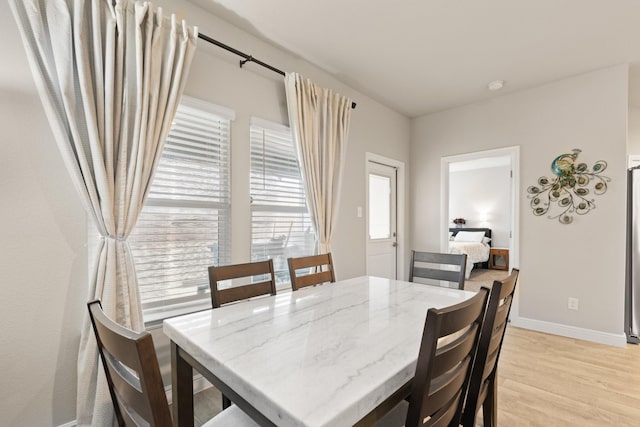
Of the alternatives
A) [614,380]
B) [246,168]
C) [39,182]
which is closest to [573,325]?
[614,380]

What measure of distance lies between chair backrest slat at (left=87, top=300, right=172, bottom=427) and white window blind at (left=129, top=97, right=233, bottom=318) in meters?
1.16

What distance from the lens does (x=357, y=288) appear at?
1834 mm

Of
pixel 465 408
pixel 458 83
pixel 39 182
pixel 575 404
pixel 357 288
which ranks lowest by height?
pixel 575 404

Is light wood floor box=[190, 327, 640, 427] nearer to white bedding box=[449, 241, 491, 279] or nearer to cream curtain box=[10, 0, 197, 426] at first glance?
cream curtain box=[10, 0, 197, 426]

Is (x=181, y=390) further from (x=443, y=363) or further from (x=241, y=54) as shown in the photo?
(x=241, y=54)

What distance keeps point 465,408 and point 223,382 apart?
964 millimetres

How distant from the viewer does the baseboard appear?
2828mm

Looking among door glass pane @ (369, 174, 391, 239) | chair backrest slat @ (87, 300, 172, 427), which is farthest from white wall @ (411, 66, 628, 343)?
chair backrest slat @ (87, 300, 172, 427)

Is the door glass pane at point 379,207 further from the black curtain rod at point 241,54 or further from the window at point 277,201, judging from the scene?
the black curtain rod at point 241,54

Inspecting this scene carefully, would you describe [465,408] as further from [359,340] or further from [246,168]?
[246,168]

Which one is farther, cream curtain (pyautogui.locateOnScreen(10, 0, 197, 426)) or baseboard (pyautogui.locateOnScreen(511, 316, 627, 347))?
baseboard (pyautogui.locateOnScreen(511, 316, 627, 347))

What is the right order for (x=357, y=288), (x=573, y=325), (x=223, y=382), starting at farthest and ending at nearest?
(x=573, y=325)
(x=357, y=288)
(x=223, y=382)

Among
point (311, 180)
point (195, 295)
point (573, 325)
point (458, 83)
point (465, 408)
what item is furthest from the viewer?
point (458, 83)

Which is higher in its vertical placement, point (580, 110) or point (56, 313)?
point (580, 110)
